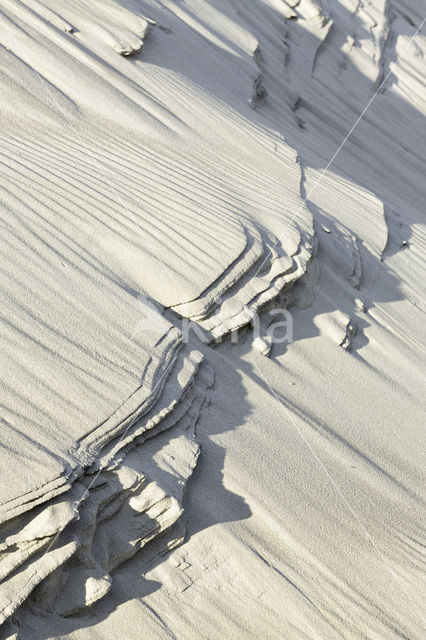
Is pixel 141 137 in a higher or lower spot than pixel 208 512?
higher

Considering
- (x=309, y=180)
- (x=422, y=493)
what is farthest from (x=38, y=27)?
(x=422, y=493)

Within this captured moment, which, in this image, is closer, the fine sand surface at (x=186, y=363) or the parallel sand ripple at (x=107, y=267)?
the parallel sand ripple at (x=107, y=267)

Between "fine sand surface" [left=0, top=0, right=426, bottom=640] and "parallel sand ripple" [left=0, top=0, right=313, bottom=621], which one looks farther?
"fine sand surface" [left=0, top=0, right=426, bottom=640]

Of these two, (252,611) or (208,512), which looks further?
(208,512)

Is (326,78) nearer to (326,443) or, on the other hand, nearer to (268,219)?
(268,219)

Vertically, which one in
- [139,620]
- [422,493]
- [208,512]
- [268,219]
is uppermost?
[268,219]

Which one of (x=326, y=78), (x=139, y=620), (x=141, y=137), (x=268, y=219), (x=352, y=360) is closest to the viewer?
(x=139, y=620)

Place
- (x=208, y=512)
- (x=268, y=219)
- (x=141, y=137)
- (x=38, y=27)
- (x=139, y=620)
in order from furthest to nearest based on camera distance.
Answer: (x=38, y=27) → (x=141, y=137) → (x=268, y=219) → (x=208, y=512) → (x=139, y=620)

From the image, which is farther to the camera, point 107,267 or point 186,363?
point 107,267
